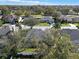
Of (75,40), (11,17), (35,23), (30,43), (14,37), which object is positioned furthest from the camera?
(11,17)

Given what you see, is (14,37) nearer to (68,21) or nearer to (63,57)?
(63,57)

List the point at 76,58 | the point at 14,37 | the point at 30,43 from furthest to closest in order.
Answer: the point at 30,43, the point at 14,37, the point at 76,58

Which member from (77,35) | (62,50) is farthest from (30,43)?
(62,50)

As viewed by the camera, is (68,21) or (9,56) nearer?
(9,56)

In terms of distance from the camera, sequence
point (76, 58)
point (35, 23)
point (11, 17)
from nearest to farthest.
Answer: point (76, 58) → point (35, 23) → point (11, 17)

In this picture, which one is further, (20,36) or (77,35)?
(77,35)

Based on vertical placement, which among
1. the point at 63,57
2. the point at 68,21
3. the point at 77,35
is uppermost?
the point at 63,57

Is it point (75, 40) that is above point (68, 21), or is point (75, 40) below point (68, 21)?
above

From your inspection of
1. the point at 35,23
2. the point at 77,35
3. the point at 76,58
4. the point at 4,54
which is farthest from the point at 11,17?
the point at 76,58

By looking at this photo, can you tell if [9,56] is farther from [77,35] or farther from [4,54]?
[77,35]
